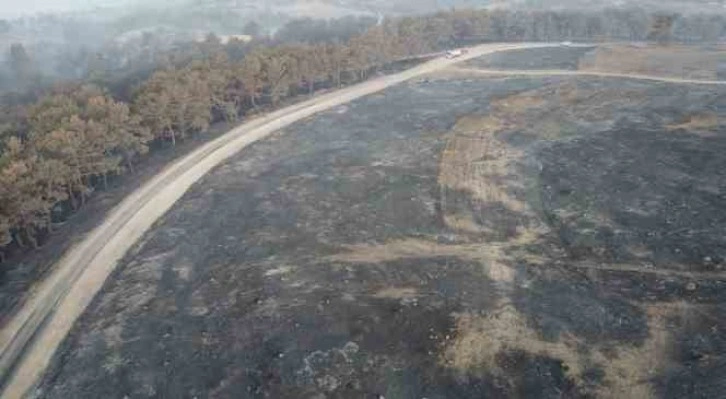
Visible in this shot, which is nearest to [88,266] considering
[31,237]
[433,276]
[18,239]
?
[31,237]

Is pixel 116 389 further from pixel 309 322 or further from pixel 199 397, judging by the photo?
pixel 309 322

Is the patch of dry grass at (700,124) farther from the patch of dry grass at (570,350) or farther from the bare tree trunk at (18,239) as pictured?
the bare tree trunk at (18,239)

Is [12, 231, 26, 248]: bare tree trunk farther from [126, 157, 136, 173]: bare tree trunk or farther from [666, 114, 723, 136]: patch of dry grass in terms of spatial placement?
[666, 114, 723, 136]: patch of dry grass

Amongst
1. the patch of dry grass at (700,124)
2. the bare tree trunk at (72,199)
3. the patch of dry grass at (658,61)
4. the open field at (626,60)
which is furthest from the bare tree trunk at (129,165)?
the patch of dry grass at (658,61)

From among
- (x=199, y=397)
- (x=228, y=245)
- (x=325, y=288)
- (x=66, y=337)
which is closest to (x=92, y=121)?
(x=228, y=245)

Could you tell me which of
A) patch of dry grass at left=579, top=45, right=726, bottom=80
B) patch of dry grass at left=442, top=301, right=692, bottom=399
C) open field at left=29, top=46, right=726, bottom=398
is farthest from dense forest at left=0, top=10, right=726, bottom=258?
patch of dry grass at left=442, top=301, right=692, bottom=399

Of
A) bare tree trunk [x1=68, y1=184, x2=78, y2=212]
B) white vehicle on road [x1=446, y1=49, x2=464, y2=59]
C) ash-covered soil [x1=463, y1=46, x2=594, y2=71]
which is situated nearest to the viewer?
bare tree trunk [x1=68, y1=184, x2=78, y2=212]
